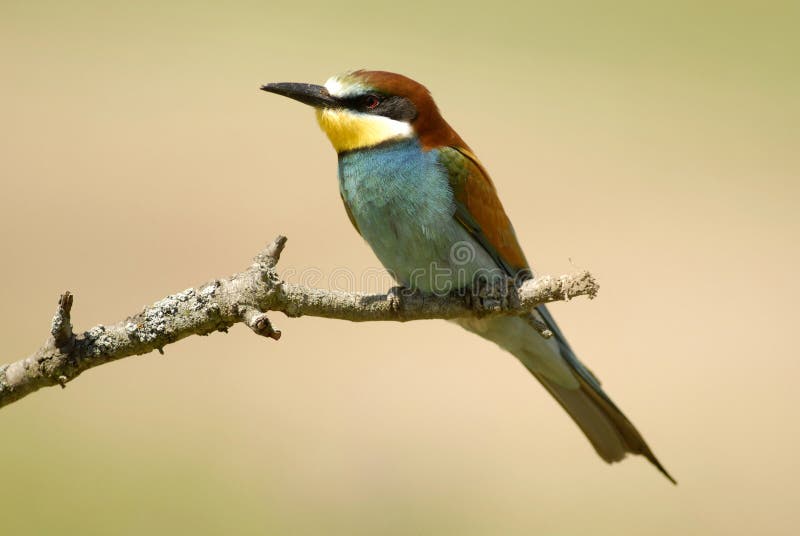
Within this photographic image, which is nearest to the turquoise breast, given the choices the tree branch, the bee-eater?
the bee-eater

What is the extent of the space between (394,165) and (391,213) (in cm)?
11

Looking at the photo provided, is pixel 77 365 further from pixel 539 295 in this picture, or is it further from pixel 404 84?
pixel 404 84

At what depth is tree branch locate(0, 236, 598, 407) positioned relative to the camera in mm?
1344

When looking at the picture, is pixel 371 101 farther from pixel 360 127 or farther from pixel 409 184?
pixel 409 184

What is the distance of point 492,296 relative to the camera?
1.84m

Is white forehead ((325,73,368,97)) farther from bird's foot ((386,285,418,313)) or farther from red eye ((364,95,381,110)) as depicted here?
bird's foot ((386,285,418,313))

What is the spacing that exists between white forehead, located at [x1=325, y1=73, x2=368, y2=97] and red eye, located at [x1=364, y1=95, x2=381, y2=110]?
0.02 meters

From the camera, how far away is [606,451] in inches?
92.1

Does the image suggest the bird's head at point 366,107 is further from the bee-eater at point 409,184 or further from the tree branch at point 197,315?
the tree branch at point 197,315

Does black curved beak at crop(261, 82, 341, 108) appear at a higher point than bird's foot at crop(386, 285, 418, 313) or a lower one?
higher

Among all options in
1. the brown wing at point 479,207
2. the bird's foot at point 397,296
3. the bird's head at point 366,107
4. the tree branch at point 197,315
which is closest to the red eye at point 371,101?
the bird's head at point 366,107

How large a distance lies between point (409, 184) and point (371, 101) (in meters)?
0.22

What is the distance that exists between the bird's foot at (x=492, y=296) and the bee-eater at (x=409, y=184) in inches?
1.6

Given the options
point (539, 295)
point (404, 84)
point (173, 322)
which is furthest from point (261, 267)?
point (404, 84)
